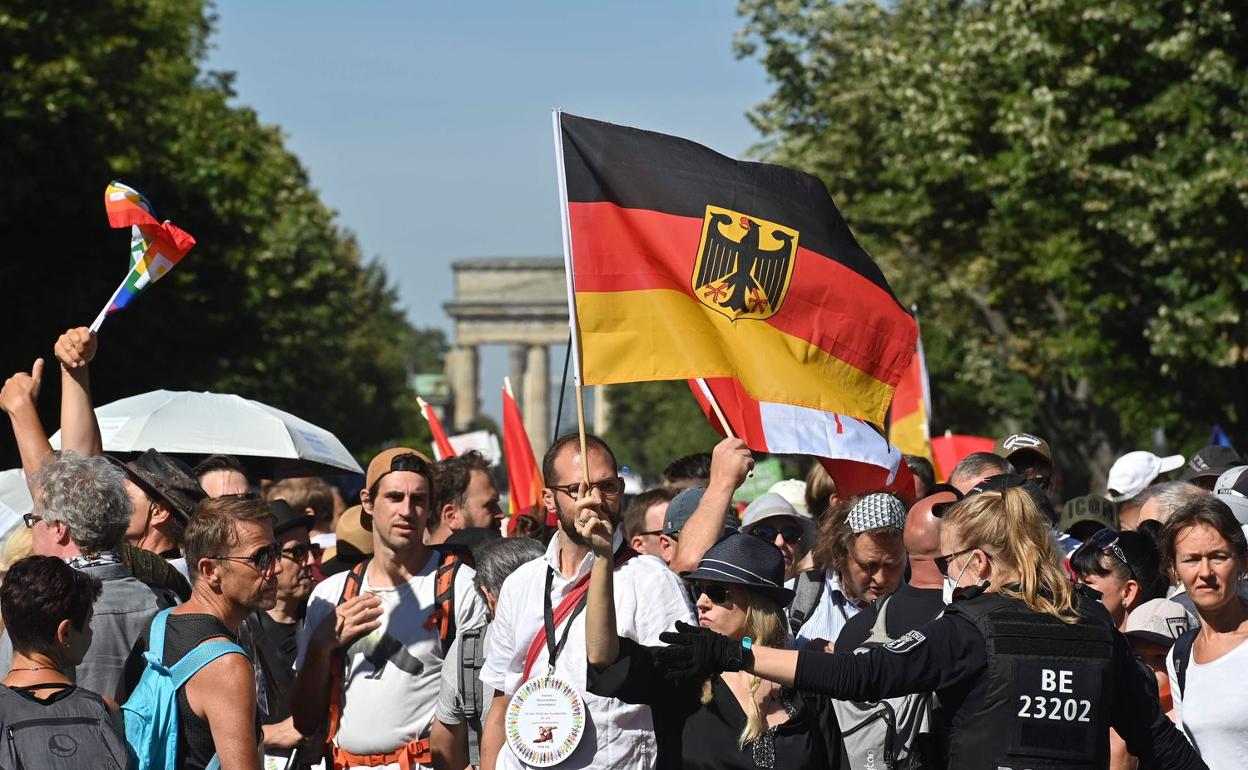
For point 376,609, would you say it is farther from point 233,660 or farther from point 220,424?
point 220,424

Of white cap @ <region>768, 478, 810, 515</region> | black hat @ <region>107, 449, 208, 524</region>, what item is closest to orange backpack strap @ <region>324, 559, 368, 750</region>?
black hat @ <region>107, 449, 208, 524</region>

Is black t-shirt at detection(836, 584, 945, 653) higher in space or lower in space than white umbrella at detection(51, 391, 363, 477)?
lower

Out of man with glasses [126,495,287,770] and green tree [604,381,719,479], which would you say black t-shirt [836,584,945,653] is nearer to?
man with glasses [126,495,287,770]

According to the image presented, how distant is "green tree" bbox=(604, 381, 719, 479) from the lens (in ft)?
243

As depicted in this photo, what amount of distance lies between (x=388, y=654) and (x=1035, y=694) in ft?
9.13

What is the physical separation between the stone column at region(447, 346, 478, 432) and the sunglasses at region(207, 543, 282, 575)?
94235 mm

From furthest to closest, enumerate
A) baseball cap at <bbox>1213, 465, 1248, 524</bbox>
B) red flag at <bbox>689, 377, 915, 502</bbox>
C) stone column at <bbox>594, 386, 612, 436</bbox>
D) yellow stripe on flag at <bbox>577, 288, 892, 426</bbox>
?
1. stone column at <bbox>594, 386, 612, 436</bbox>
2. baseball cap at <bbox>1213, 465, 1248, 524</bbox>
3. red flag at <bbox>689, 377, 915, 502</bbox>
4. yellow stripe on flag at <bbox>577, 288, 892, 426</bbox>

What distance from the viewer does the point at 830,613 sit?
725cm

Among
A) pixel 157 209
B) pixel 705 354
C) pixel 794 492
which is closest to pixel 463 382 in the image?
pixel 157 209

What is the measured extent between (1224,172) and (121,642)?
16.0 metres

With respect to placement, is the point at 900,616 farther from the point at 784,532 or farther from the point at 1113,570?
the point at 784,532

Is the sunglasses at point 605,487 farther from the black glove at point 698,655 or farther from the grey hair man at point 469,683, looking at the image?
the black glove at point 698,655

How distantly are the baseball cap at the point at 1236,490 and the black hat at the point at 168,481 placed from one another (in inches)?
162

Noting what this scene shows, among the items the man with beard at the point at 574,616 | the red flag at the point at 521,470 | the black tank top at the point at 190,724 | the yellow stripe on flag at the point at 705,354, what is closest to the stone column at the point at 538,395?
the red flag at the point at 521,470
